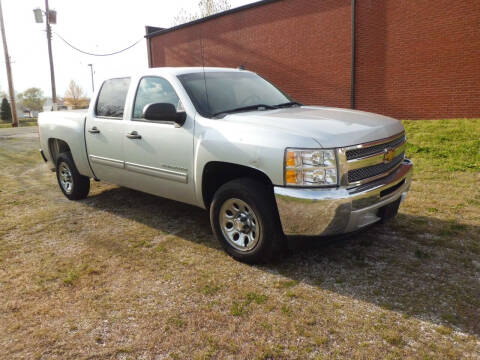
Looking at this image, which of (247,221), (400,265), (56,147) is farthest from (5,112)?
(400,265)

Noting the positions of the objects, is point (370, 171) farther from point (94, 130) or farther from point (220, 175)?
point (94, 130)

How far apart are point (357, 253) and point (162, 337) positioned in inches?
80.5

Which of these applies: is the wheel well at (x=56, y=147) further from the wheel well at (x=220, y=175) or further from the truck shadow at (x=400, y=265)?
the wheel well at (x=220, y=175)

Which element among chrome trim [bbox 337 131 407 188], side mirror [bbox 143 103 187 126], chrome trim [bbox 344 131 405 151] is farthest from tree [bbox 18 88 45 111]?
chrome trim [bbox 337 131 407 188]

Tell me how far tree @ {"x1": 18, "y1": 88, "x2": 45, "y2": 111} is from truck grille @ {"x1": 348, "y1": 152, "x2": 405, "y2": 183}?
96.8 m

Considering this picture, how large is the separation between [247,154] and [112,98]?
2488 millimetres

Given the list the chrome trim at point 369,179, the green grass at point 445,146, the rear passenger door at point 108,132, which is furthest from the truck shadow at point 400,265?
the green grass at point 445,146

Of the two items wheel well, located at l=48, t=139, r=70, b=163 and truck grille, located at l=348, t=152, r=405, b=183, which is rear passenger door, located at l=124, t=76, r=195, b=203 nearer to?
truck grille, located at l=348, t=152, r=405, b=183

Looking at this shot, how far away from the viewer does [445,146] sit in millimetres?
8484

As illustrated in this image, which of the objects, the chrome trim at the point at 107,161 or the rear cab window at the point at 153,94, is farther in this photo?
the chrome trim at the point at 107,161

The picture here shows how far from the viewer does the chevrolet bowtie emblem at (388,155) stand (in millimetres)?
3564

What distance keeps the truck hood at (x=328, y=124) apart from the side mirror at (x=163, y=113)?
483 mm

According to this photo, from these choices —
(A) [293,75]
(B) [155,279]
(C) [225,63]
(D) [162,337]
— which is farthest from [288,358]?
(C) [225,63]

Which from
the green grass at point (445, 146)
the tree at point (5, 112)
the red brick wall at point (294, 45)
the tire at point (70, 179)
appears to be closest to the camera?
the tire at point (70, 179)
